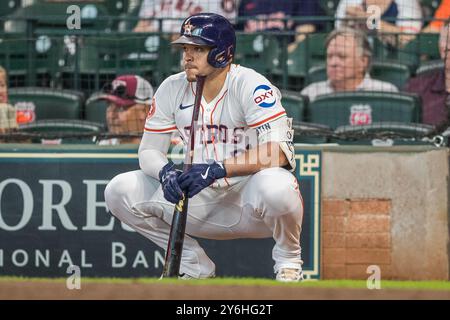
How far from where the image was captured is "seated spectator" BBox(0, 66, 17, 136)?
36.8 ft

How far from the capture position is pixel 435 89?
11.2 meters

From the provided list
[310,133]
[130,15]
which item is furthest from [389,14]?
[130,15]

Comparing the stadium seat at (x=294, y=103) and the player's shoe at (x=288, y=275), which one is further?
the stadium seat at (x=294, y=103)

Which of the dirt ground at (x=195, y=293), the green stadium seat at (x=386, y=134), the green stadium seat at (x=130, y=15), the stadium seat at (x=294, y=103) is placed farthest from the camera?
the green stadium seat at (x=130, y=15)

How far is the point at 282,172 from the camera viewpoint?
856 cm

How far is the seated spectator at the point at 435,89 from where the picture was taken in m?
11.0

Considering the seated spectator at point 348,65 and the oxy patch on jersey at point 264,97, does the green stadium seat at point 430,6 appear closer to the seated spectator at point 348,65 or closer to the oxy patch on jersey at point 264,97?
the seated spectator at point 348,65

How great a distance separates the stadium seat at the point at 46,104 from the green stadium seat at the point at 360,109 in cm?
206

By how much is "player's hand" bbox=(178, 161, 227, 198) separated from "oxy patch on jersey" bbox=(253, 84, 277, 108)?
48 cm

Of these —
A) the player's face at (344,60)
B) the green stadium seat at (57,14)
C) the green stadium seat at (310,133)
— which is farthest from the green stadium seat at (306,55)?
the green stadium seat at (57,14)

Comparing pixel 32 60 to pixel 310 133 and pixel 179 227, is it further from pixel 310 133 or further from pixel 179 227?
pixel 179 227
